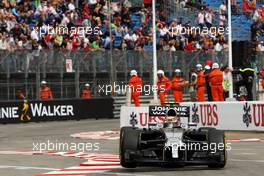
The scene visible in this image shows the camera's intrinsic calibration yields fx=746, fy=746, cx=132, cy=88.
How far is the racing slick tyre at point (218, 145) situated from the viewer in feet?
39.7

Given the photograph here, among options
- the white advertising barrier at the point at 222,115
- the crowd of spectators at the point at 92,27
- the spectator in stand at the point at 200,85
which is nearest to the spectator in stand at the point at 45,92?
the crowd of spectators at the point at 92,27

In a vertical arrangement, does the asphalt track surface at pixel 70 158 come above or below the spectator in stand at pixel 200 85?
below

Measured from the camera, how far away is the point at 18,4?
103ft

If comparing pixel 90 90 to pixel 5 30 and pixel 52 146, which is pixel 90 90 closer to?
pixel 5 30

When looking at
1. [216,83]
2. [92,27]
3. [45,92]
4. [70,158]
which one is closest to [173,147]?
[70,158]

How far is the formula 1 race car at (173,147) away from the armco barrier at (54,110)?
18.0 m

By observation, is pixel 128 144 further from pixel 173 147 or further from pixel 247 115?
pixel 247 115

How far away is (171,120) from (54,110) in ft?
61.8

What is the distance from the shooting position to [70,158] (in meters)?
14.8

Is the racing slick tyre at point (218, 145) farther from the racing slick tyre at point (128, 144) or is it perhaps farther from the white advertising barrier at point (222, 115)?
the white advertising barrier at point (222, 115)

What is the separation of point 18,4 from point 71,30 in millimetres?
2506

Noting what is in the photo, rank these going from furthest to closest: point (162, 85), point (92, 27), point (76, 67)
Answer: point (92, 27)
point (76, 67)
point (162, 85)

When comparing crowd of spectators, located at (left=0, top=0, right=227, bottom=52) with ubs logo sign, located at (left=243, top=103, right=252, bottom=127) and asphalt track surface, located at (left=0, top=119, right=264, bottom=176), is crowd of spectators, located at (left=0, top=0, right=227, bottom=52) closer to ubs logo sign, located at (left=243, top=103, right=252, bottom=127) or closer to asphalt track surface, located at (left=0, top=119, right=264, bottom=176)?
asphalt track surface, located at (left=0, top=119, right=264, bottom=176)

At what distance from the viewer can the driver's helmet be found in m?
12.7
